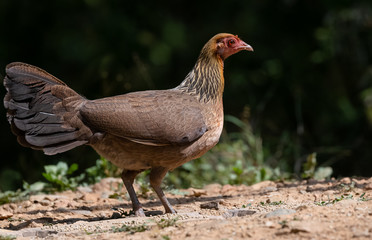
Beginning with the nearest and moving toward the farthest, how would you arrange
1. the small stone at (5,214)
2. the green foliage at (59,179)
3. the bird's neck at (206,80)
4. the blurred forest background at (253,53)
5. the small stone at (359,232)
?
the small stone at (359,232) < the small stone at (5,214) < the bird's neck at (206,80) < the green foliage at (59,179) < the blurred forest background at (253,53)

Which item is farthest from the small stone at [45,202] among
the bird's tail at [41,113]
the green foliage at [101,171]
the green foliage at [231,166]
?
the green foliage at [231,166]

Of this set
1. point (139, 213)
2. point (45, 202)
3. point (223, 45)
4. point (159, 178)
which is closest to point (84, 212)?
point (45, 202)

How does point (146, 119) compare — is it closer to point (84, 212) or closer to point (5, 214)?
point (84, 212)

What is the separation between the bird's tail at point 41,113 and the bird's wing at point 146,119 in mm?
132

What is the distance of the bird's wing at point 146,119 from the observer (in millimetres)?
4777

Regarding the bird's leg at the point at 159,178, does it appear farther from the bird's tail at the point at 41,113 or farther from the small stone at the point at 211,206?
the bird's tail at the point at 41,113

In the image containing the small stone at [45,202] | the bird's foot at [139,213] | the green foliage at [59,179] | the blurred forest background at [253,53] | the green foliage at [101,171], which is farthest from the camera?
the blurred forest background at [253,53]

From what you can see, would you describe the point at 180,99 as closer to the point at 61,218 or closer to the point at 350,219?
the point at 61,218

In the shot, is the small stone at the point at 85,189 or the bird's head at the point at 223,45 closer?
the bird's head at the point at 223,45

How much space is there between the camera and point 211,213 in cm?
485

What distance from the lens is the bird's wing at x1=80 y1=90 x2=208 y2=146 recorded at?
4777 mm

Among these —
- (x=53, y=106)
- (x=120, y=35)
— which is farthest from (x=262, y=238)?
(x=120, y=35)

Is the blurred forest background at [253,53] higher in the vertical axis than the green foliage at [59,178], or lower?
higher

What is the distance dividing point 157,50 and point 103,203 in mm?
5460
